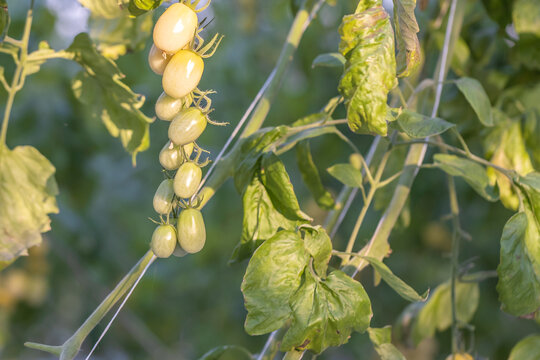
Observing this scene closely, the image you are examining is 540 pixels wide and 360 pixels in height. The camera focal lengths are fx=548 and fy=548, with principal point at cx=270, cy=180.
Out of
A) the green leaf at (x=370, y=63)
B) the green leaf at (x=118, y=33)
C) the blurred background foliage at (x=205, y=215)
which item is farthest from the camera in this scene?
the blurred background foliage at (x=205, y=215)

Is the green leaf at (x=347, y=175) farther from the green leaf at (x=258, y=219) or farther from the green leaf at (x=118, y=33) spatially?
the green leaf at (x=118, y=33)

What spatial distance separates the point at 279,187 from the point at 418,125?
0.10 meters

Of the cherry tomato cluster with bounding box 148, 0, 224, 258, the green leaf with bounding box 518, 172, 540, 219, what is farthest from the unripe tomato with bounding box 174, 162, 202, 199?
the green leaf with bounding box 518, 172, 540, 219

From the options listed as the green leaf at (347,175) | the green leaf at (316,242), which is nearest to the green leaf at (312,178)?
the green leaf at (347,175)

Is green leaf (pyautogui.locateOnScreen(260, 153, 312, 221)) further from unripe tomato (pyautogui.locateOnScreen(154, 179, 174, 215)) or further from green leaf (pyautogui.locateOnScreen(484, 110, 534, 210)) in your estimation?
green leaf (pyautogui.locateOnScreen(484, 110, 534, 210))

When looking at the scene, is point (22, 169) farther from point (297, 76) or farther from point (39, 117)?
point (297, 76)

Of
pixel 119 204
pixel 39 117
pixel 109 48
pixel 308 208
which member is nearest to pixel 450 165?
pixel 109 48

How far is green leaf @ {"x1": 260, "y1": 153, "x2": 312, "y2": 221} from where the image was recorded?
0.36 m

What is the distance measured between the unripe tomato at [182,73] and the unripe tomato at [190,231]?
69 mm

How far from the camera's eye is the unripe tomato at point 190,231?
313mm

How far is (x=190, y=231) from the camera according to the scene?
1.03 ft

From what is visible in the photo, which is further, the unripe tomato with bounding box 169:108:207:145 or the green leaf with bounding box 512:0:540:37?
the green leaf with bounding box 512:0:540:37

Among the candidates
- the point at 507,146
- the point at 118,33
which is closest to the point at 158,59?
the point at 118,33

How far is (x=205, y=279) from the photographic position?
60.4 inches
